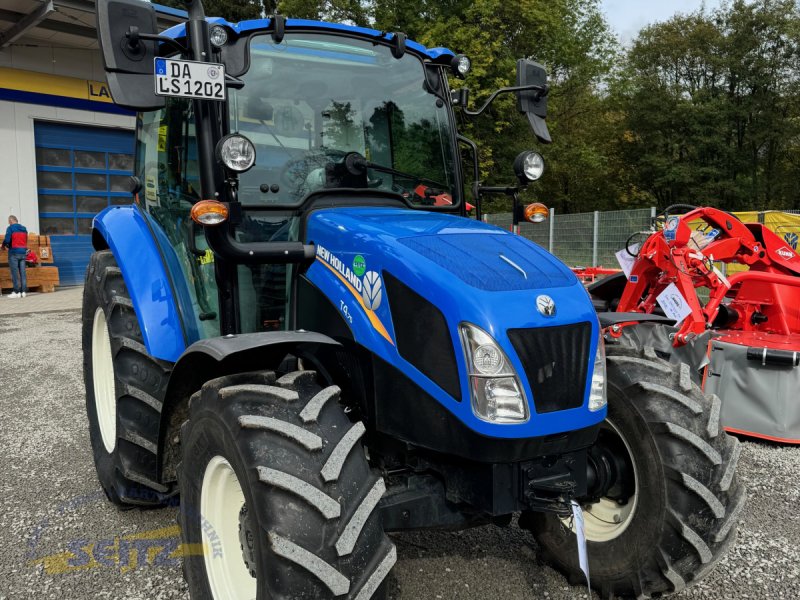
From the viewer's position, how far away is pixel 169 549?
311 cm

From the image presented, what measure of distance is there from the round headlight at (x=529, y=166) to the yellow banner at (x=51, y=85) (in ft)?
41.7

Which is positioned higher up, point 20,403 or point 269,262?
point 269,262

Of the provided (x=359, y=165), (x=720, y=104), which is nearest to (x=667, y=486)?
(x=359, y=165)

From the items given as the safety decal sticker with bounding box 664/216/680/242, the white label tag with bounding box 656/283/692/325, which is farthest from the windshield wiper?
the safety decal sticker with bounding box 664/216/680/242

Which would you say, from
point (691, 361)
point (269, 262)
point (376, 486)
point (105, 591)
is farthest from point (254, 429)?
point (691, 361)

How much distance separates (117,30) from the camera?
2.25 meters

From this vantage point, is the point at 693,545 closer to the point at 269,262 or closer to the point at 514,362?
the point at 514,362

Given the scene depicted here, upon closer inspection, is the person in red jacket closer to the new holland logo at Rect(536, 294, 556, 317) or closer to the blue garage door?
the blue garage door

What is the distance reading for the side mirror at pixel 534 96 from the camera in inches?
119

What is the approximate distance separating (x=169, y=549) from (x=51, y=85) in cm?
1432

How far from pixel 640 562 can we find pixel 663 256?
3.37m

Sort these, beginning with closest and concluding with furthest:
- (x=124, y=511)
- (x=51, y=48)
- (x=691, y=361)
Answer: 1. (x=124, y=511)
2. (x=691, y=361)
3. (x=51, y=48)

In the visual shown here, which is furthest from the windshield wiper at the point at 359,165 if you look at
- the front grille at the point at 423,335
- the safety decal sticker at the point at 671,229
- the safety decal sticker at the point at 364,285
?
the safety decal sticker at the point at 671,229

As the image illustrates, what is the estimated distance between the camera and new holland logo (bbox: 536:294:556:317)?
212 cm
